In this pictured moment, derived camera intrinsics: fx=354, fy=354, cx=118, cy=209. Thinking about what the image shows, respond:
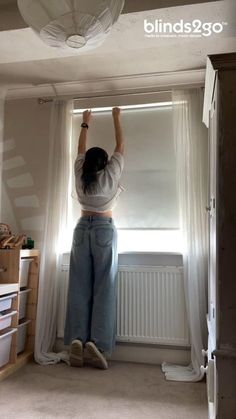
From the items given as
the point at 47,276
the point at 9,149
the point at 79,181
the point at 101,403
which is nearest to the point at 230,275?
the point at 101,403

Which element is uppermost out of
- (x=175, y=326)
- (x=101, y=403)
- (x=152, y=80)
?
(x=152, y=80)

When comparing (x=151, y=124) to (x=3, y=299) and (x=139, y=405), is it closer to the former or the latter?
(x=3, y=299)

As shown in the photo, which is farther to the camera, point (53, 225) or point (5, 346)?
point (53, 225)

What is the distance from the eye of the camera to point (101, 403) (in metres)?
1.87

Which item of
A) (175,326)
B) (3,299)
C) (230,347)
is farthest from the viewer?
(175,326)

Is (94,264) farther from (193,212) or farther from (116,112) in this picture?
(116,112)

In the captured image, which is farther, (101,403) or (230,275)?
(101,403)

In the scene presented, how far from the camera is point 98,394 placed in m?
1.97

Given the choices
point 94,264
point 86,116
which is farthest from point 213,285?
point 86,116

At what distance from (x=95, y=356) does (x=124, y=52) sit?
78.3 inches

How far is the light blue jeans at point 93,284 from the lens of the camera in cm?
233

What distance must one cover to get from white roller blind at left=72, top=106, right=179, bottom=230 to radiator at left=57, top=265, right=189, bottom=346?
0.36 m

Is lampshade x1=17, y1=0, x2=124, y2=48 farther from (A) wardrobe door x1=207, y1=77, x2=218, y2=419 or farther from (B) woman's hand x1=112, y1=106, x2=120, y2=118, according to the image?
(B) woman's hand x1=112, y1=106, x2=120, y2=118

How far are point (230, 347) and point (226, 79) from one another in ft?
3.10
